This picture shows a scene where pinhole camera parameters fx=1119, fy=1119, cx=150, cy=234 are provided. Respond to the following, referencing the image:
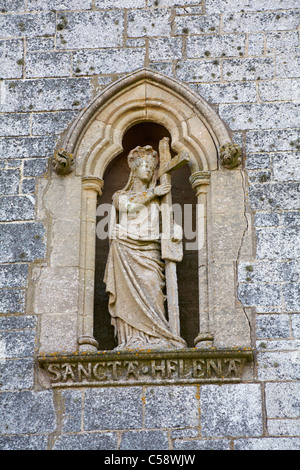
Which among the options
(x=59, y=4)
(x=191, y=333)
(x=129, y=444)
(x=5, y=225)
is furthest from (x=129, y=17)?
(x=129, y=444)

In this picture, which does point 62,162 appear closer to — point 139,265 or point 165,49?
point 139,265

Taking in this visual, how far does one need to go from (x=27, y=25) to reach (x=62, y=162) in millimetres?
1562

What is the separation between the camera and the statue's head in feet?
32.5

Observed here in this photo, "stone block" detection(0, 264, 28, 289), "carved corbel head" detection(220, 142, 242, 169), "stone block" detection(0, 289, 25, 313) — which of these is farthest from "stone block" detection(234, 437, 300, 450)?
"carved corbel head" detection(220, 142, 242, 169)

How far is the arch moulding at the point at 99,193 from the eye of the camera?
907 centimetres

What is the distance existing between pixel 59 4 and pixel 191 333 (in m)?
3.32

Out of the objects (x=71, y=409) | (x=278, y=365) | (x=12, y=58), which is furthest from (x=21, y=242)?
(x=278, y=365)

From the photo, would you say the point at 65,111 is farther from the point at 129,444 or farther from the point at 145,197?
the point at 129,444

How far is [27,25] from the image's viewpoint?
10352 millimetres

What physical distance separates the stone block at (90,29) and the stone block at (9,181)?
4.37 ft

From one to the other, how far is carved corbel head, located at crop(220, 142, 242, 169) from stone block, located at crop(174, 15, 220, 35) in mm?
1232

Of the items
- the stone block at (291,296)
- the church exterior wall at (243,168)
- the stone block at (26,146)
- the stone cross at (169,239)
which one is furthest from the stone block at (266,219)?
the stone block at (26,146)

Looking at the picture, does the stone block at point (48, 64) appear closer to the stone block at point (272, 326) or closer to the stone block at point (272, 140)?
the stone block at point (272, 140)

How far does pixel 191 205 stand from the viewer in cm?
1012
